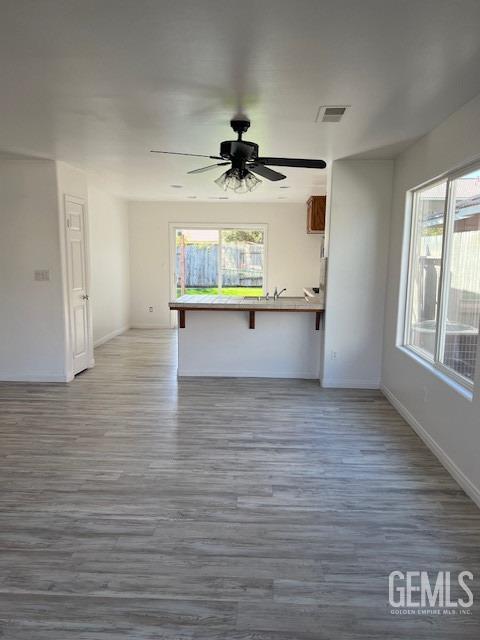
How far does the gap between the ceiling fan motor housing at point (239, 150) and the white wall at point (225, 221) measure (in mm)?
4931

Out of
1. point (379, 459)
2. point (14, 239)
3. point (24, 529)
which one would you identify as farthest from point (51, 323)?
point (379, 459)

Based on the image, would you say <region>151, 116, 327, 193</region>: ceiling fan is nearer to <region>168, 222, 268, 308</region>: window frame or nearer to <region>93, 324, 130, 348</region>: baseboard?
<region>93, 324, 130, 348</region>: baseboard

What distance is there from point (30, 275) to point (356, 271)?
12.1 ft

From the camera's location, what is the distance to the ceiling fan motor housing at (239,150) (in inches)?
127

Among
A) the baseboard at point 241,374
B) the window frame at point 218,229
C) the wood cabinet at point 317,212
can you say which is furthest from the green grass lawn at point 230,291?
the baseboard at point 241,374

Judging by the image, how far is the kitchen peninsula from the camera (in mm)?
5254

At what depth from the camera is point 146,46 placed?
2117 mm

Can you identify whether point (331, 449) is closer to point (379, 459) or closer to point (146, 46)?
point (379, 459)

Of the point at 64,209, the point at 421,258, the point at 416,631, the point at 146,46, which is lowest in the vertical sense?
the point at 416,631

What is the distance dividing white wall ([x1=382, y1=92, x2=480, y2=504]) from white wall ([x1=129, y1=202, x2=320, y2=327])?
12.0ft

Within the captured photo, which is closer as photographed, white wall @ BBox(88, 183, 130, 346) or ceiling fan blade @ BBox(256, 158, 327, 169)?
ceiling fan blade @ BBox(256, 158, 327, 169)

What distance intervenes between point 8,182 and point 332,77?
386 centimetres

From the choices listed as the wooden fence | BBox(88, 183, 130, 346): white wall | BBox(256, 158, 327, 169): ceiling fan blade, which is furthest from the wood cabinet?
BBox(88, 183, 130, 346): white wall

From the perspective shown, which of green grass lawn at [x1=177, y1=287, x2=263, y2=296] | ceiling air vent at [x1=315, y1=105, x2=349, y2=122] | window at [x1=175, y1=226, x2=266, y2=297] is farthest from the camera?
green grass lawn at [x1=177, y1=287, x2=263, y2=296]
